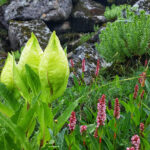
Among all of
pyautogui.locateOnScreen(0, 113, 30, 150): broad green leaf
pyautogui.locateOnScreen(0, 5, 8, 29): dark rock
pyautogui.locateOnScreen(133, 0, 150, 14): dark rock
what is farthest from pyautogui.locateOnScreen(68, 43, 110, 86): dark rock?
pyautogui.locateOnScreen(0, 5, 8, 29): dark rock

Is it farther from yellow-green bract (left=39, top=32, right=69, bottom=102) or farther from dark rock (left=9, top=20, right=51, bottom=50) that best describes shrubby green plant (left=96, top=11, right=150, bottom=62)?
dark rock (left=9, top=20, right=51, bottom=50)

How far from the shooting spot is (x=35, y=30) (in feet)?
17.9

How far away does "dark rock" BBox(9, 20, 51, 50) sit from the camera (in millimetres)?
5146

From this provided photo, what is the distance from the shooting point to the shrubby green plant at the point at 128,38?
2529mm

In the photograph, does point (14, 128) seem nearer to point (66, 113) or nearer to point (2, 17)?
point (66, 113)

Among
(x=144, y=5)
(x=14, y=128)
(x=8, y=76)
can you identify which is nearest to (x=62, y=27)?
(x=144, y=5)

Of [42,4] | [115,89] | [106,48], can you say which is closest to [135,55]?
[106,48]

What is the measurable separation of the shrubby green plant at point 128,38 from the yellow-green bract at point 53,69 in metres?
1.94

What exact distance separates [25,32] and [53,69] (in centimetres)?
515

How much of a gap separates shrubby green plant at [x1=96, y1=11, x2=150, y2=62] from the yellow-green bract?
1942 mm

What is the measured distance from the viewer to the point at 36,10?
6.46m

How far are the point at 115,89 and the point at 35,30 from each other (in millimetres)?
4129

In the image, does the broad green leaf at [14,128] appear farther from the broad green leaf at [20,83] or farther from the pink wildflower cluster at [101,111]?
the pink wildflower cluster at [101,111]

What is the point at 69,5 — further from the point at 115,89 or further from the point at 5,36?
the point at 115,89
